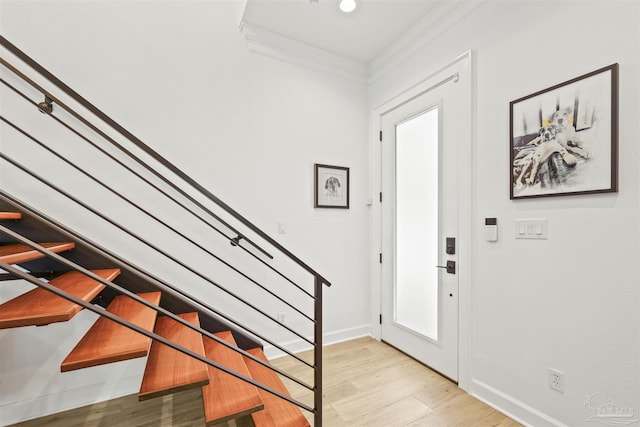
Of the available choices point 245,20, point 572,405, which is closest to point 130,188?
point 245,20

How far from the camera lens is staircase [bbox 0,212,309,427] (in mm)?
1082

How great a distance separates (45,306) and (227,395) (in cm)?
89

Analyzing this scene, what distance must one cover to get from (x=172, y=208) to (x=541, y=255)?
8.33 ft

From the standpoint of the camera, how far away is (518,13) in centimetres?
177

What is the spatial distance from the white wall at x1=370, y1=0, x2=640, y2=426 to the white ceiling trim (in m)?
1.05

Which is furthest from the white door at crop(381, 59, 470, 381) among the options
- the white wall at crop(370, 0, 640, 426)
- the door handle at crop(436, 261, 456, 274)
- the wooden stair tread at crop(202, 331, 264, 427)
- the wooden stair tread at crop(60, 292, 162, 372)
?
the wooden stair tread at crop(60, 292, 162, 372)

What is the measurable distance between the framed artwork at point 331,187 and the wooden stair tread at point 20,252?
1.86m

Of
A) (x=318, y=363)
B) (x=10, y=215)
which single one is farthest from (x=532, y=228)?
(x=10, y=215)

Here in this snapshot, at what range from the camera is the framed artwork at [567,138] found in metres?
1.40

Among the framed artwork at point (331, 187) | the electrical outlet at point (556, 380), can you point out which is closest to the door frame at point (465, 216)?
the electrical outlet at point (556, 380)

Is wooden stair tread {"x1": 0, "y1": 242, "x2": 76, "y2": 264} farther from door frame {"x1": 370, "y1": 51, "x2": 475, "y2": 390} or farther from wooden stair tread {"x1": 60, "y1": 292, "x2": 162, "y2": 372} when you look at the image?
door frame {"x1": 370, "y1": 51, "x2": 475, "y2": 390}

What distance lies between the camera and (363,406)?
187cm

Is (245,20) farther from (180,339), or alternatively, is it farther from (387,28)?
(180,339)

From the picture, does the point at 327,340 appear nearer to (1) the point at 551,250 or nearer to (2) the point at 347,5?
(1) the point at 551,250
